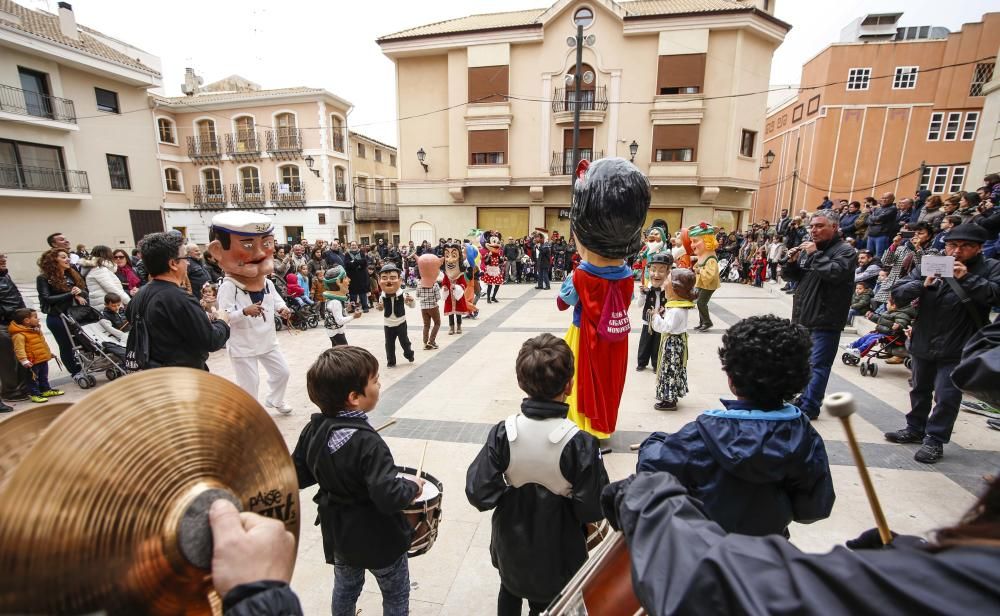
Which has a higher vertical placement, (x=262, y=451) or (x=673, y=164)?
(x=673, y=164)

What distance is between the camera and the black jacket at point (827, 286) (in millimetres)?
3586

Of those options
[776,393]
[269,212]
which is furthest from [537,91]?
[776,393]

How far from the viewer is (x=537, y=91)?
60.6 ft

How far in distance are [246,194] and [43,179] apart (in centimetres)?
864

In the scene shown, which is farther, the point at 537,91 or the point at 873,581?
the point at 537,91

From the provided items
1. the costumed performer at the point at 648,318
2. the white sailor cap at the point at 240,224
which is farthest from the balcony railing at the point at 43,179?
the costumed performer at the point at 648,318

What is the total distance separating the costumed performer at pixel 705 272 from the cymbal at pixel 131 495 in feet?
23.4

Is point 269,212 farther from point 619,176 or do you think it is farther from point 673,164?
point 619,176

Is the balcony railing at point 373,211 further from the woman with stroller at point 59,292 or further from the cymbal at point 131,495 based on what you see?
the cymbal at point 131,495

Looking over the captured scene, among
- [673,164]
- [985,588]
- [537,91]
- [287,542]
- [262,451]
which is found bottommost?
[287,542]

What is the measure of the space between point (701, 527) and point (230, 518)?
89 centimetres

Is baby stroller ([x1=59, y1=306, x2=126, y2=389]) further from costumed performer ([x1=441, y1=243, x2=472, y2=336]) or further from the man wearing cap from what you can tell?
the man wearing cap

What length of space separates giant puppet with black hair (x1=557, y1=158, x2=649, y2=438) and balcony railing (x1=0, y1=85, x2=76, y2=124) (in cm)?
2253

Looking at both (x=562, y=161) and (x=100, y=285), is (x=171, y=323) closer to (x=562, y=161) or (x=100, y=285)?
(x=100, y=285)
